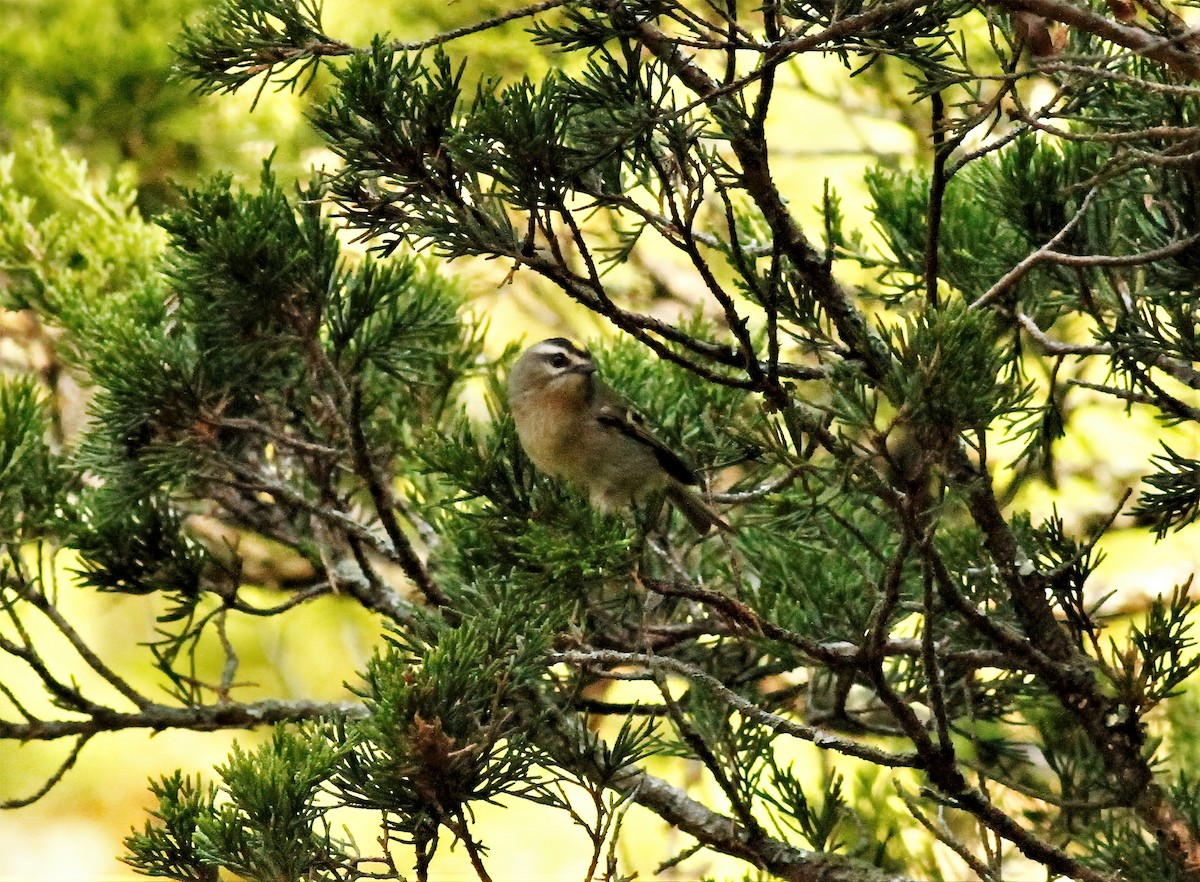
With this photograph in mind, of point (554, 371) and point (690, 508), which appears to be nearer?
point (690, 508)

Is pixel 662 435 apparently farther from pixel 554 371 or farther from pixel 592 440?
pixel 554 371

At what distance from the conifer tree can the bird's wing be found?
0.02 meters

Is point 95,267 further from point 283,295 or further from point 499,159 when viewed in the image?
point 499,159

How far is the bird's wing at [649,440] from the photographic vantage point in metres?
1.06

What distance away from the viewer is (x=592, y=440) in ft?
3.94

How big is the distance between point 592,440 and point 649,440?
14 centimetres

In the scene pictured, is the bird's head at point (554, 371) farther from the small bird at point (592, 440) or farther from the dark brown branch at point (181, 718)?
the dark brown branch at point (181, 718)

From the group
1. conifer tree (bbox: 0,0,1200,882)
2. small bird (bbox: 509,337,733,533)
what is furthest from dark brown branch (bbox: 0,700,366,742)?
small bird (bbox: 509,337,733,533)

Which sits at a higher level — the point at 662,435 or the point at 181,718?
the point at 662,435

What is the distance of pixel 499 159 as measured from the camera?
2.37ft

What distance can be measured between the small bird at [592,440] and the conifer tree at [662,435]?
0.03m

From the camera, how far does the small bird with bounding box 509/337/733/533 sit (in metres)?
1.10

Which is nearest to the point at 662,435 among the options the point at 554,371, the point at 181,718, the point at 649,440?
the point at 649,440

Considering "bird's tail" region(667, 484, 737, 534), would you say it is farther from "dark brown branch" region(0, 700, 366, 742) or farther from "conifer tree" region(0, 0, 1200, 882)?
"dark brown branch" region(0, 700, 366, 742)
